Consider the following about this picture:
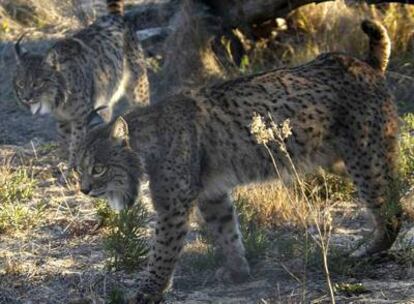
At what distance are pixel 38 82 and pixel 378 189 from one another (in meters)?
4.00

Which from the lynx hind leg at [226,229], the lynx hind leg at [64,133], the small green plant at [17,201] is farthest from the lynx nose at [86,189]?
the lynx hind leg at [64,133]

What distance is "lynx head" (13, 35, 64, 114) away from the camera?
335 inches

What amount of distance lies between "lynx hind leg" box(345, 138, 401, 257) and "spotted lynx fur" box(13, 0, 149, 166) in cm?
319

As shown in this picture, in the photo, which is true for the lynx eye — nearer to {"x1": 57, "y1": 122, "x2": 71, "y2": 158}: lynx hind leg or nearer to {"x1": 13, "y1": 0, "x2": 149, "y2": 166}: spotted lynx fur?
{"x1": 13, "y1": 0, "x2": 149, "y2": 166}: spotted lynx fur

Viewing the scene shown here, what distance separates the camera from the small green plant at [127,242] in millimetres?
5520

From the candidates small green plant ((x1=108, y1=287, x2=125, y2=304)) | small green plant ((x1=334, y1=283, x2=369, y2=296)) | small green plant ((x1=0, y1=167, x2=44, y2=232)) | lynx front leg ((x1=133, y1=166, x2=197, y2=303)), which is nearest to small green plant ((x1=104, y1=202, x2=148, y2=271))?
lynx front leg ((x1=133, y1=166, x2=197, y2=303))

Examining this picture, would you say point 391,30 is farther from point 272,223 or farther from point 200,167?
point 200,167

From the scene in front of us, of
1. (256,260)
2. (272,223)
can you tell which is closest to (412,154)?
(272,223)

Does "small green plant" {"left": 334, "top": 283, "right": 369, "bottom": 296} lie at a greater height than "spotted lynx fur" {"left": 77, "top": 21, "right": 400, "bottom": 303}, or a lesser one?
lesser

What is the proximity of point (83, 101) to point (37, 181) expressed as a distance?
1323 millimetres

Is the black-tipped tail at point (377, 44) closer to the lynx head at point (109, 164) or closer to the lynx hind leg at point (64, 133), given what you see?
the lynx head at point (109, 164)

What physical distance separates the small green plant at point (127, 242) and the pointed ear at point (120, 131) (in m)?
0.41

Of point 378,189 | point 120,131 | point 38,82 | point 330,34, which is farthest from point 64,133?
point 378,189

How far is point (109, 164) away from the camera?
5.41 metres
